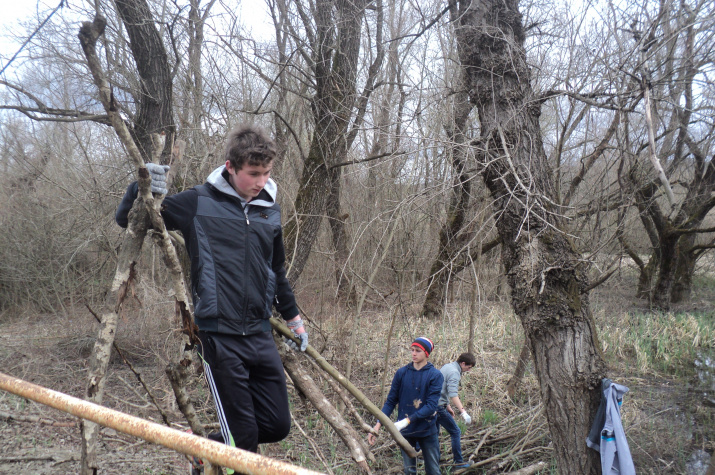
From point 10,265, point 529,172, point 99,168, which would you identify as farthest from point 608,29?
point 10,265

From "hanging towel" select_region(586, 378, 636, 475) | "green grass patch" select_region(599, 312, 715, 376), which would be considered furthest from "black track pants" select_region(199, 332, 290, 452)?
"green grass patch" select_region(599, 312, 715, 376)

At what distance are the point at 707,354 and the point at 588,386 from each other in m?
6.84

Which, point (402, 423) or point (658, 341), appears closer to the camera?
point (402, 423)

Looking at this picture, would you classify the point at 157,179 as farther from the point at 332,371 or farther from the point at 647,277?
the point at 647,277

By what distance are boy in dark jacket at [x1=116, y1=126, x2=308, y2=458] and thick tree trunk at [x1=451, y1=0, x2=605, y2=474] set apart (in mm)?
1751

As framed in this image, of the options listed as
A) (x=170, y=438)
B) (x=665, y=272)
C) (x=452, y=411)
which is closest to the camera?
(x=170, y=438)

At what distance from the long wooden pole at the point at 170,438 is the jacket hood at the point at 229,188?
1.41 m

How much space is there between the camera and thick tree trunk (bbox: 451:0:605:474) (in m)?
3.78

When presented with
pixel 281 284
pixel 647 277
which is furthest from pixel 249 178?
pixel 647 277

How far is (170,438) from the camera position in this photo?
1341 mm

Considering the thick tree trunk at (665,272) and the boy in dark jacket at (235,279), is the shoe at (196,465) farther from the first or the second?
the thick tree trunk at (665,272)

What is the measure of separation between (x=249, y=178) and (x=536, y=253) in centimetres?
215

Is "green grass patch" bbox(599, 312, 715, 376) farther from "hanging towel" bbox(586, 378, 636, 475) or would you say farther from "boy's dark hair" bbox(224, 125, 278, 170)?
"boy's dark hair" bbox(224, 125, 278, 170)

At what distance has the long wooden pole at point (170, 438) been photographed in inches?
46.9
